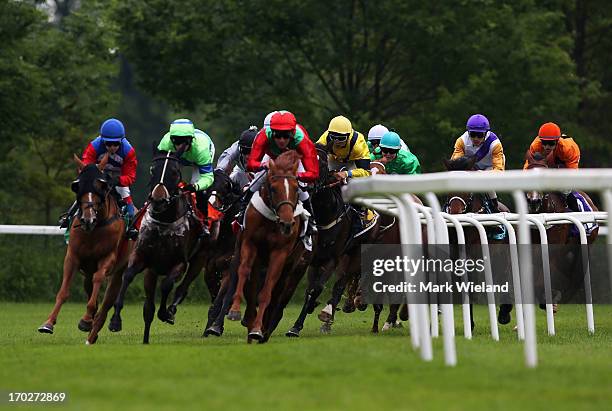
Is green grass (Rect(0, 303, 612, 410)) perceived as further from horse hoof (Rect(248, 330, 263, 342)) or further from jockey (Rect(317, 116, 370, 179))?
jockey (Rect(317, 116, 370, 179))

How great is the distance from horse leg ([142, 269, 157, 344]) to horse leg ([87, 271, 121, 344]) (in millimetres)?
350

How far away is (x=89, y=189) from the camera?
42.9 ft

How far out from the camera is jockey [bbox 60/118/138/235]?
45.9ft

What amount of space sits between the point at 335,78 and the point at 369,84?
0.80 m

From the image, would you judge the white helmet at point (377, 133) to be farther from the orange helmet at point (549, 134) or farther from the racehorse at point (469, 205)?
the racehorse at point (469, 205)

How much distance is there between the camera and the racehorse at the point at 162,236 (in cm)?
1243

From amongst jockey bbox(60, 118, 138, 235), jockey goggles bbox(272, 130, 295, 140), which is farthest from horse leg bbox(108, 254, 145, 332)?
jockey goggles bbox(272, 130, 295, 140)

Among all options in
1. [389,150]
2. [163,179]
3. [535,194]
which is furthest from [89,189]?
[535,194]

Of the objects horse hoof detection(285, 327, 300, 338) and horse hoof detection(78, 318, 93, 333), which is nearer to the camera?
horse hoof detection(285, 327, 300, 338)

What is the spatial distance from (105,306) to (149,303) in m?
0.40

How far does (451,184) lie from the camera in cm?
813

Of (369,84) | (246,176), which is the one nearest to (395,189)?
(246,176)

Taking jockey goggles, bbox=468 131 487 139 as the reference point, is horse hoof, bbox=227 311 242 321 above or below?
below

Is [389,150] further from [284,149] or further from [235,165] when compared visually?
[284,149]
